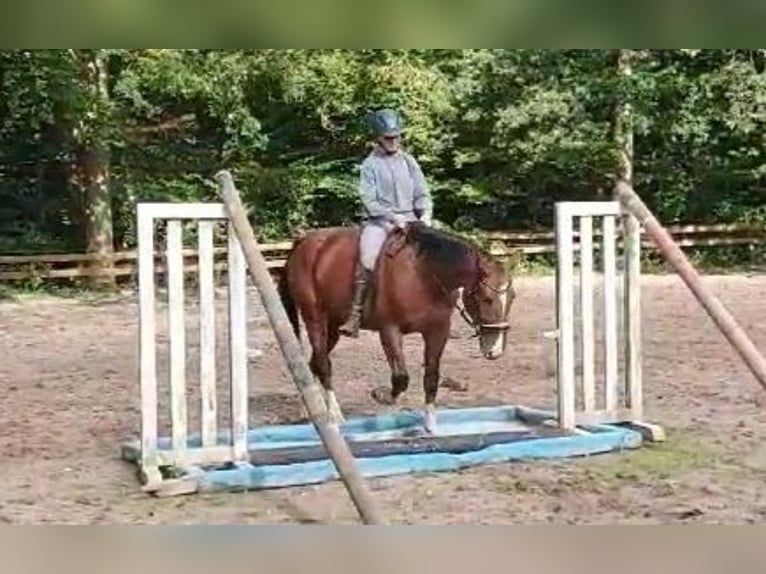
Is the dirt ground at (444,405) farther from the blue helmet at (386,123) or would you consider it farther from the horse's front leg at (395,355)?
the blue helmet at (386,123)

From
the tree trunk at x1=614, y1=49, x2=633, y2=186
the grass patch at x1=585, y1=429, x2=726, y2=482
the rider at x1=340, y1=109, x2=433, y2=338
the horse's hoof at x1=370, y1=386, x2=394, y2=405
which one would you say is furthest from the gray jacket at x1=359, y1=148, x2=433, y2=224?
the grass patch at x1=585, y1=429, x2=726, y2=482

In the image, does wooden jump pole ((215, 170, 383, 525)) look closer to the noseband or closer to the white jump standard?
the noseband

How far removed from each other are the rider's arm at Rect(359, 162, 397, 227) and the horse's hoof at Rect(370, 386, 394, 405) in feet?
1.40

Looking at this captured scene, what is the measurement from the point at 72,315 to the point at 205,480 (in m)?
0.75

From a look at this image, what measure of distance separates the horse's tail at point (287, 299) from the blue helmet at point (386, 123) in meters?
0.39

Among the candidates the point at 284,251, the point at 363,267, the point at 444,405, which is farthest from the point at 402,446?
the point at 284,251

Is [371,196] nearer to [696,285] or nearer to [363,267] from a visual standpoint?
[363,267]

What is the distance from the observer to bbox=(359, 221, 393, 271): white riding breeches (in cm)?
342

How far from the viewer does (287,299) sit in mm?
3576

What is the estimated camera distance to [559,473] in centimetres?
323

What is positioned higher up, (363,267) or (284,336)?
(363,267)

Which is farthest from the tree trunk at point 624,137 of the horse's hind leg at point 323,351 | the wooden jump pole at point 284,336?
the wooden jump pole at point 284,336

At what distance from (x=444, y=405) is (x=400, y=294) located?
344 mm
